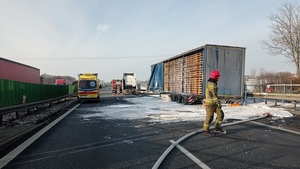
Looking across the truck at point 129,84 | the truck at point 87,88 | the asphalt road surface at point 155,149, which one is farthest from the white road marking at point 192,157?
the truck at point 129,84

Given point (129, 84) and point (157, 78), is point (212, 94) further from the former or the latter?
point (129, 84)

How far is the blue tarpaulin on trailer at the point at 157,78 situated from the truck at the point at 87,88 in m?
6.74

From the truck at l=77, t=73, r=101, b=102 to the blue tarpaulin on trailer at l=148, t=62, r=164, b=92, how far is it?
6.74 meters

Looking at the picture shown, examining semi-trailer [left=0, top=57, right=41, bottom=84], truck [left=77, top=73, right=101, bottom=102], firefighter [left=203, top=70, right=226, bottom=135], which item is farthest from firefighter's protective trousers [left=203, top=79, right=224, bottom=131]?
semi-trailer [left=0, top=57, right=41, bottom=84]

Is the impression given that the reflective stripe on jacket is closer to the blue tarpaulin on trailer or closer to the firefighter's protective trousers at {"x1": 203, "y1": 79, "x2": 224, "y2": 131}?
the firefighter's protective trousers at {"x1": 203, "y1": 79, "x2": 224, "y2": 131}

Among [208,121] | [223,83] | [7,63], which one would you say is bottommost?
[208,121]

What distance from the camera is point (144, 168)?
4.49 m

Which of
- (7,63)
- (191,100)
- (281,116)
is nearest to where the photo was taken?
(281,116)

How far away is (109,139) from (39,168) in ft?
8.36

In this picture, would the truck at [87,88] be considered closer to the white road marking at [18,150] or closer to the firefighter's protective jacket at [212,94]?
the white road marking at [18,150]

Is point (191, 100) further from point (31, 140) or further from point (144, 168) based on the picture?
point (144, 168)

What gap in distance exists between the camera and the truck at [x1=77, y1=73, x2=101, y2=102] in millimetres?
22203

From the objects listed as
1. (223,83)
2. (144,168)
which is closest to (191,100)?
(223,83)

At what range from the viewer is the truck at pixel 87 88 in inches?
874
